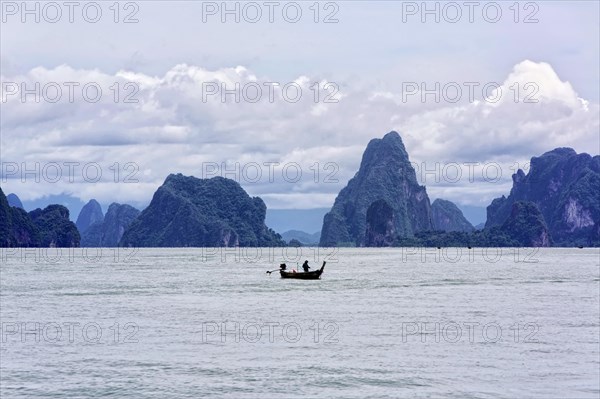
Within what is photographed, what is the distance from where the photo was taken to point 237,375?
3675 centimetres

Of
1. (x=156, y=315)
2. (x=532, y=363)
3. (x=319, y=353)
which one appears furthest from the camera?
(x=156, y=315)

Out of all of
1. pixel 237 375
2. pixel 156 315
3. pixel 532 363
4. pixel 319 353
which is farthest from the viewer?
pixel 156 315

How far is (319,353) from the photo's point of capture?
4244 cm

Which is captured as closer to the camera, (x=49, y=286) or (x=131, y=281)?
(x=49, y=286)

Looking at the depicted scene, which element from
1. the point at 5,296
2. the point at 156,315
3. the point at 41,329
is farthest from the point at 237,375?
the point at 5,296

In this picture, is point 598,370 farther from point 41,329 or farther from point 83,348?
point 41,329

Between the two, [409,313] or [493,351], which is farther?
[409,313]

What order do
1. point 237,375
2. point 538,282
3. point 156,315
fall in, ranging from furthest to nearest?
Answer: point 538,282 → point 156,315 → point 237,375

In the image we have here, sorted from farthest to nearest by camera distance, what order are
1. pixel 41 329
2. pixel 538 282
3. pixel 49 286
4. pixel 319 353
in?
1. pixel 538 282
2. pixel 49 286
3. pixel 41 329
4. pixel 319 353

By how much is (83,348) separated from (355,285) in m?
57.5

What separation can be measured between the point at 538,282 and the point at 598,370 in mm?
70685

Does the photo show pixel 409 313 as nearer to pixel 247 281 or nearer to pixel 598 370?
pixel 598 370

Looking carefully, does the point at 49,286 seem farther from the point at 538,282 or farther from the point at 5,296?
the point at 538,282

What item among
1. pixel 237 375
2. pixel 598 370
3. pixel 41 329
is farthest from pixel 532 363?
pixel 41 329
